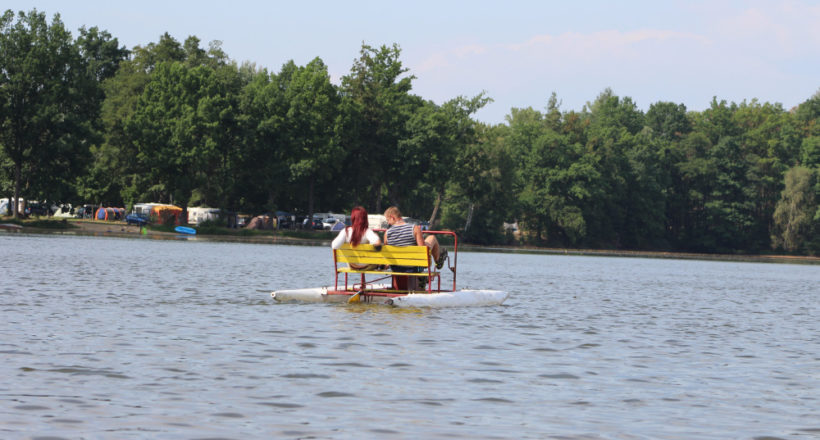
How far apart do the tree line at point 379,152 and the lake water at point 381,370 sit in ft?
263

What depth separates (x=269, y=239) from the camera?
106m

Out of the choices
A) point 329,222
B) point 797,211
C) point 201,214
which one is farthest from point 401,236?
point 797,211

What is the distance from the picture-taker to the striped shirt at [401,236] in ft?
79.7

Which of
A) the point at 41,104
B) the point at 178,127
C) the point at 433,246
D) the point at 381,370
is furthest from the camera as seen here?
the point at 178,127

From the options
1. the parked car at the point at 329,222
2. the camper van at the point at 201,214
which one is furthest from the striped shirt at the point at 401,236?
the parked car at the point at 329,222

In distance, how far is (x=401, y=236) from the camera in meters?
24.3

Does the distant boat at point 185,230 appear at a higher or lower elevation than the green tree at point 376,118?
lower

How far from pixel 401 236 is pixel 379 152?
100 metres

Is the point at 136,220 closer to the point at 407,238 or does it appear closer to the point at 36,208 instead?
the point at 36,208

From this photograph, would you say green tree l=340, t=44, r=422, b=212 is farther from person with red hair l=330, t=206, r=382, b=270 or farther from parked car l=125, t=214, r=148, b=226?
person with red hair l=330, t=206, r=382, b=270

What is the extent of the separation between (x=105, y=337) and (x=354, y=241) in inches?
321

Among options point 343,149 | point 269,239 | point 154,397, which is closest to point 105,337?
point 154,397

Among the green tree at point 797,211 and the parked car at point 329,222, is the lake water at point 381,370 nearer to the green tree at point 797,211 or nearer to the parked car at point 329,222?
the parked car at point 329,222

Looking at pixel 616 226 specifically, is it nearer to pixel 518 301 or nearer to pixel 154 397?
pixel 518 301
